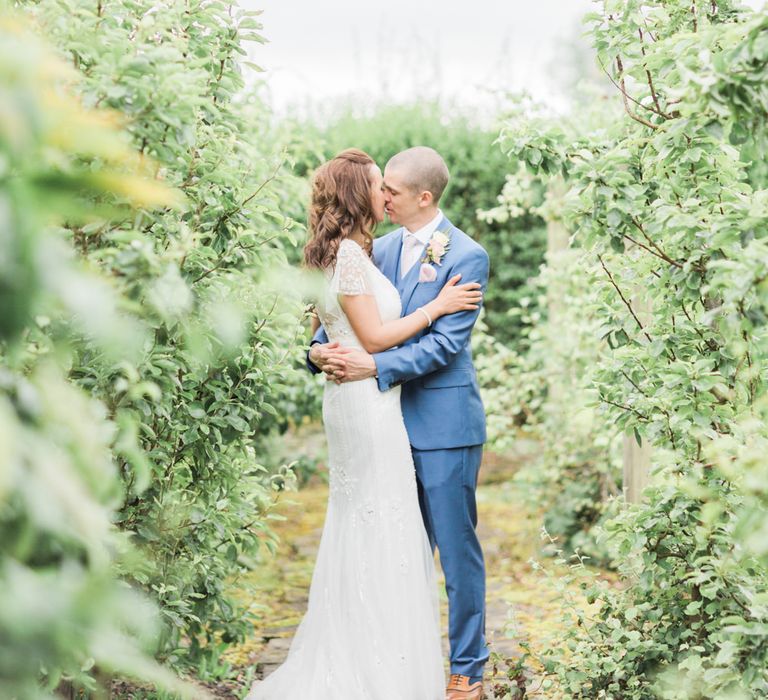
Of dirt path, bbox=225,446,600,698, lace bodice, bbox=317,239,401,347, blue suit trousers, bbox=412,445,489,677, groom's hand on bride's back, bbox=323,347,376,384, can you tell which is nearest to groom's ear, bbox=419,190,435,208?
lace bodice, bbox=317,239,401,347

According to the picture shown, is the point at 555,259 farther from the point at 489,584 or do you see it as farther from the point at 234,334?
the point at 234,334

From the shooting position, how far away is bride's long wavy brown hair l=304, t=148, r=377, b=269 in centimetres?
365

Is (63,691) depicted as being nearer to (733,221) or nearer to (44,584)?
(44,584)

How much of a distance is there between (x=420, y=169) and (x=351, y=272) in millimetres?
549

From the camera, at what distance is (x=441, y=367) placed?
148 inches

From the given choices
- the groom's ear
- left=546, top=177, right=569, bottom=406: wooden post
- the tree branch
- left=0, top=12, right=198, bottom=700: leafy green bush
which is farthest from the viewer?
left=546, top=177, right=569, bottom=406: wooden post

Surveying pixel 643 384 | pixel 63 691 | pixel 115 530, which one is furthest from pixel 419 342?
pixel 63 691

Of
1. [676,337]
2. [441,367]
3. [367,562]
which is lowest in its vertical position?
[367,562]

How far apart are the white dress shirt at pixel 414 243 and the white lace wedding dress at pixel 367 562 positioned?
0.53 feet

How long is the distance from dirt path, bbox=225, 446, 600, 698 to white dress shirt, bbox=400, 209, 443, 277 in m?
1.12

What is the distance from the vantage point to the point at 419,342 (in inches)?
144

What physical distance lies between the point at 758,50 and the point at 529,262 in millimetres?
7008

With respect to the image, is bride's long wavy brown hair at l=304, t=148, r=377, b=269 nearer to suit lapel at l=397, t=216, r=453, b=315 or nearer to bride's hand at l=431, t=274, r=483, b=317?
suit lapel at l=397, t=216, r=453, b=315

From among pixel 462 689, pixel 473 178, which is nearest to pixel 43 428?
pixel 462 689
